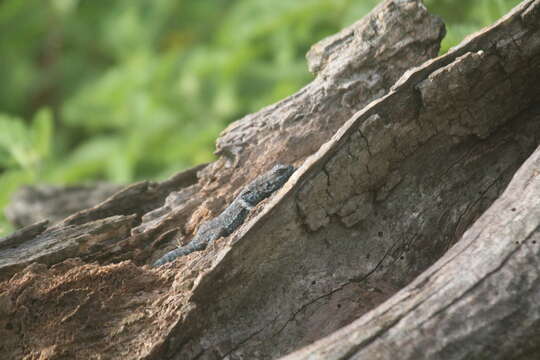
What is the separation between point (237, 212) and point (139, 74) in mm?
6778

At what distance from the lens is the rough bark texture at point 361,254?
307cm

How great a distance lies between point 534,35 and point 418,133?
3.01 feet

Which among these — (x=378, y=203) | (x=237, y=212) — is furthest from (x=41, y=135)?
(x=378, y=203)

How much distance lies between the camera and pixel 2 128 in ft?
25.0

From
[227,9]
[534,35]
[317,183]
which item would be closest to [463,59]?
[534,35]

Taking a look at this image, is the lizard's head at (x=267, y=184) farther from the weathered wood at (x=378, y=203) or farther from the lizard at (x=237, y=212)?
the weathered wood at (x=378, y=203)

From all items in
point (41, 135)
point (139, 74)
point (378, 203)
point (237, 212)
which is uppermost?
point (139, 74)

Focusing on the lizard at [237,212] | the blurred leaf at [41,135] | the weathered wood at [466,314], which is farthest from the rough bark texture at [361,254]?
the blurred leaf at [41,135]

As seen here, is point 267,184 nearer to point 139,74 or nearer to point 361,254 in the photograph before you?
point 361,254

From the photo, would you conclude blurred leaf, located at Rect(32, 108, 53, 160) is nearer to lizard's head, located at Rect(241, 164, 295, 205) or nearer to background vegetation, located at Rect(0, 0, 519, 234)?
background vegetation, located at Rect(0, 0, 519, 234)

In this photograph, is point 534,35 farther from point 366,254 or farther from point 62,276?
point 62,276

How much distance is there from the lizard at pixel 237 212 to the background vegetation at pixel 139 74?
12.1 feet

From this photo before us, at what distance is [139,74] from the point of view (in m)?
10.3

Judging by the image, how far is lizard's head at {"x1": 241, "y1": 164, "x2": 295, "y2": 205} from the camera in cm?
403
